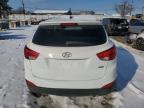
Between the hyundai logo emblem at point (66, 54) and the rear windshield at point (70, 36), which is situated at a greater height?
the rear windshield at point (70, 36)

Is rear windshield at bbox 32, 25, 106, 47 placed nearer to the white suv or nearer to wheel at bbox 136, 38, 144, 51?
the white suv

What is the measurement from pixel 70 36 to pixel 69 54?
18.1 inches

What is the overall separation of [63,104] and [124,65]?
15.9ft

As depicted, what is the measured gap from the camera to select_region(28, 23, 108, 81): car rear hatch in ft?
19.4

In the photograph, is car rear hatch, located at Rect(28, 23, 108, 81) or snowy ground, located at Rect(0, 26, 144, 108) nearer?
car rear hatch, located at Rect(28, 23, 108, 81)

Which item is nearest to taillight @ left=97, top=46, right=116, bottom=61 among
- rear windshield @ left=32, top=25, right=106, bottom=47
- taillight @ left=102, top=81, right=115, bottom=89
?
rear windshield @ left=32, top=25, right=106, bottom=47

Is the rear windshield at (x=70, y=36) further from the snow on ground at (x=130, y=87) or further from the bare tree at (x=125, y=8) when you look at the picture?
the bare tree at (x=125, y=8)

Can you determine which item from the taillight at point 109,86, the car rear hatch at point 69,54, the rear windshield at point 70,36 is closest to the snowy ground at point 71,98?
the taillight at point 109,86

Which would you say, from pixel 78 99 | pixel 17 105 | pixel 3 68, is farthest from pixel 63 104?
pixel 3 68

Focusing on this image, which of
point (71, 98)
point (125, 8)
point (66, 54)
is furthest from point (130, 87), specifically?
point (125, 8)

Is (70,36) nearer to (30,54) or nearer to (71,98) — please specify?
(30,54)

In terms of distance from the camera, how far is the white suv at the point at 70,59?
5938mm

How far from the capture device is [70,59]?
5922 millimetres

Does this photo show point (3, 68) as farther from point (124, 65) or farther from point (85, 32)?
point (85, 32)
